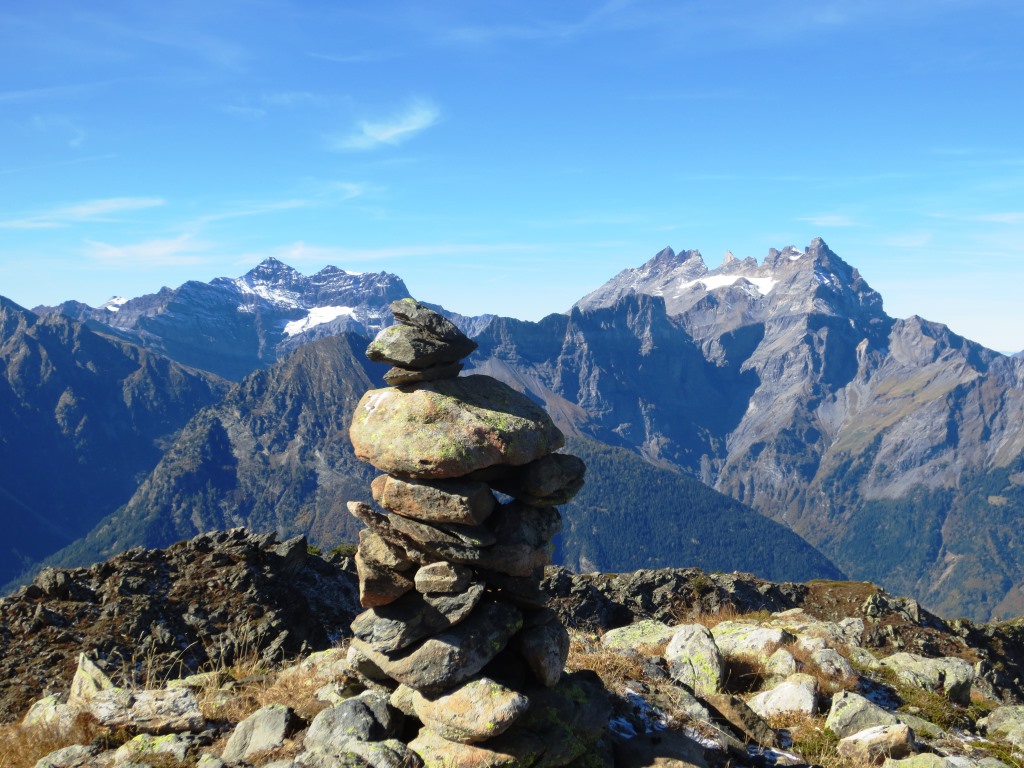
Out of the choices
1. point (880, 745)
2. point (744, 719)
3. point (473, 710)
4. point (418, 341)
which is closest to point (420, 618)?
point (473, 710)

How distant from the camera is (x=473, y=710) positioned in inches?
758

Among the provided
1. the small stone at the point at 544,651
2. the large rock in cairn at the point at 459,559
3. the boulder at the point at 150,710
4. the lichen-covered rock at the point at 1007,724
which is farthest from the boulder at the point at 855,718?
the boulder at the point at 150,710

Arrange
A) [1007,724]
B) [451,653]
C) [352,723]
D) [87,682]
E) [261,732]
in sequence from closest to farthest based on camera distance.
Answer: [352,723] < [261,732] < [451,653] < [87,682] < [1007,724]

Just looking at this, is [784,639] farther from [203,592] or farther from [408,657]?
[203,592]

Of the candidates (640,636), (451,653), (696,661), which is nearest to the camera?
(451,653)

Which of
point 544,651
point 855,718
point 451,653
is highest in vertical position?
point 451,653

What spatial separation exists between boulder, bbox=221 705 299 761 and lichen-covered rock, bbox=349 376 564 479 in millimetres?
6865

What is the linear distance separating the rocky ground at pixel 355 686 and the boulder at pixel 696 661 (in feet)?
0.22

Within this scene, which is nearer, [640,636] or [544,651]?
[544,651]

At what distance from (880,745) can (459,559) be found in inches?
521

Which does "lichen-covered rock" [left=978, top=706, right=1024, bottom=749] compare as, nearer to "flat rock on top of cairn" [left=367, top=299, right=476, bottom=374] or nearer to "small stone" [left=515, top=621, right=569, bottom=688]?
"small stone" [left=515, top=621, right=569, bottom=688]

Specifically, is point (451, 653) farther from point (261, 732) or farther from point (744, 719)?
point (744, 719)

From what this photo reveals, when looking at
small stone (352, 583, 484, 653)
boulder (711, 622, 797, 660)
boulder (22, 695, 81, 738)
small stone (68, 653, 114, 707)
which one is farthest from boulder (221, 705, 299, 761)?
boulder (711, 622, 797, 660)

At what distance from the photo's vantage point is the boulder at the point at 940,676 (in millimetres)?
30531
